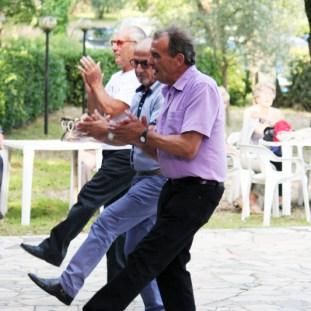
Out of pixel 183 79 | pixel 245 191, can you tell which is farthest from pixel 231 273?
pixel 245 191

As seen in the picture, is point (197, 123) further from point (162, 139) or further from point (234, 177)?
point (234, 177)

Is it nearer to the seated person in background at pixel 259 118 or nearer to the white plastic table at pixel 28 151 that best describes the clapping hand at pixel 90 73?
the white plastic table at pixel 28 151

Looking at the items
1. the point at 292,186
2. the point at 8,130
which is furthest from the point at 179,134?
the point at 8,130

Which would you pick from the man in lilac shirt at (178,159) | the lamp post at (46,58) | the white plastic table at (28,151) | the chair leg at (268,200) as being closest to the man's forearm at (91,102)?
the man in lilac shirt at (178,159)

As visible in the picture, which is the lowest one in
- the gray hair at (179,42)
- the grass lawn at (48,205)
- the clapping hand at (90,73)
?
the grass lawn at (48,205)

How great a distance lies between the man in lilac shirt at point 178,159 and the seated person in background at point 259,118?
24.8 feet

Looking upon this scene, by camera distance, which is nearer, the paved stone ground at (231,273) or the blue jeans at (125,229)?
the blue jeans at (125,229)

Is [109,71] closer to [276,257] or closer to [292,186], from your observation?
[292,186]

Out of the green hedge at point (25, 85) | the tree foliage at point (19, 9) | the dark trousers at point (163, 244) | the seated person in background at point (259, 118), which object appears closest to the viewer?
the dark trousers at point (163, 244)

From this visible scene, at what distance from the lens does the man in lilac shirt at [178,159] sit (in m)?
5.47

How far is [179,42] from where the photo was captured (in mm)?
5637

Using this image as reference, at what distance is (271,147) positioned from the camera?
42.7ft

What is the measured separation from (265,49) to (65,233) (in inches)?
885

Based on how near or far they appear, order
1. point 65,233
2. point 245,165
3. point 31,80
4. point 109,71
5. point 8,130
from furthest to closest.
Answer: point 109,71
point 31,80
point 8,130
point 245,165
point 65,233
